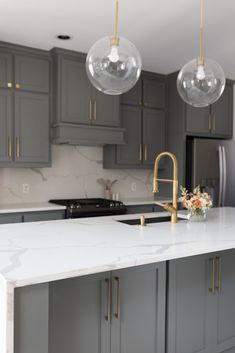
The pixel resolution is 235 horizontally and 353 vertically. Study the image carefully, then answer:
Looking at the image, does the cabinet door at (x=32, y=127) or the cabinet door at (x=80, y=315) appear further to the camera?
the cabinet door at (x=32, y=127)

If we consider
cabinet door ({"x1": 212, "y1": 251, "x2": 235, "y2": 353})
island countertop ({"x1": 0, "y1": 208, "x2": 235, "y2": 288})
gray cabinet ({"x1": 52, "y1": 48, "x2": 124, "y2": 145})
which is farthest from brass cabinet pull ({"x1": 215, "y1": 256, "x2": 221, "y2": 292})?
gray cabinet ({"x1": 52, "y1": 48, "x2": 124, "y2": 145})

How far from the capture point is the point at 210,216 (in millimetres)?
2736

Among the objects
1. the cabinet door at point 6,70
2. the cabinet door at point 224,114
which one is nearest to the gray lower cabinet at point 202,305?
the cabinet door at point 6,70

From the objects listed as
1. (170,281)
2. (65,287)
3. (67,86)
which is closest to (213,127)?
(67,86)

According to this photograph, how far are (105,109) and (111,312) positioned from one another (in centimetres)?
270

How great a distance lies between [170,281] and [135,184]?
294cm

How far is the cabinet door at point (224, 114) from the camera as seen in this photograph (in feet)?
15.4

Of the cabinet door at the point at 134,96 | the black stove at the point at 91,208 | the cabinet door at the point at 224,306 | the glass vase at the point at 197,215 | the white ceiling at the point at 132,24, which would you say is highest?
the white ceiling at the point at 132,24

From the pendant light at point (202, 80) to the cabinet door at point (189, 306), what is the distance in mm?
1035

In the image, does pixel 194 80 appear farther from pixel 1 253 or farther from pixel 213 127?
pixel 213 127

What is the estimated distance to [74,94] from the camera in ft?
12.2

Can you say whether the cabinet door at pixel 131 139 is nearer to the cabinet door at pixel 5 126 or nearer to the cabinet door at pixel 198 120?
the cabinet door at pixel 198 120

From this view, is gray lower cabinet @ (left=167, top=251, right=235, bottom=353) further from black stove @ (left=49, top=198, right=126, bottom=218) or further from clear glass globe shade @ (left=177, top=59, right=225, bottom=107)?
black stove @ (left=49, top=198, right=126, bottom=218)

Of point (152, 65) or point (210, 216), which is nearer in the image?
point (210, 216)
